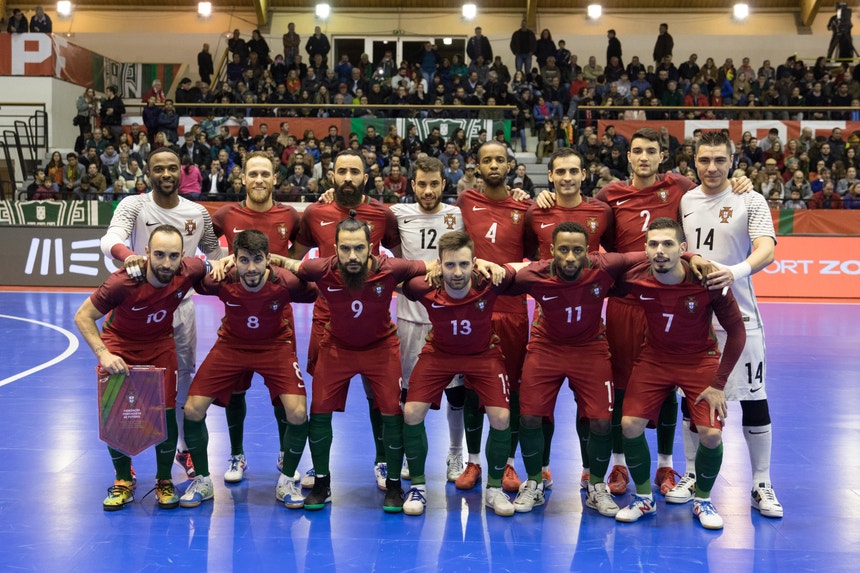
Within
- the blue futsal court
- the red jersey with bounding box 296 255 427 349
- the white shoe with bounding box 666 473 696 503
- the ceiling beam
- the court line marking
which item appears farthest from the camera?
the ceiling beam

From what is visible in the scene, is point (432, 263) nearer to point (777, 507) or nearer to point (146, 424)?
point (146, 424)

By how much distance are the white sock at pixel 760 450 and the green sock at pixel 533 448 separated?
1.40 m

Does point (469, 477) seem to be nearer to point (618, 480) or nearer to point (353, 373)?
point (618, 480)

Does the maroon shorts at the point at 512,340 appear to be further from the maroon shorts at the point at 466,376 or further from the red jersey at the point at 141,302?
the red jersey at the point at 141,302

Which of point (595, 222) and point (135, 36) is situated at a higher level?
point (135, 36)

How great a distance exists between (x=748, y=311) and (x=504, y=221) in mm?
1763

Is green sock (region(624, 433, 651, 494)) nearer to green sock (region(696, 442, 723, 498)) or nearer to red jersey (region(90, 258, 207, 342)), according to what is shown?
green sock (region(696, 442, 723, 498))

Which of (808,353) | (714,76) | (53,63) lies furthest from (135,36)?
(808,353)

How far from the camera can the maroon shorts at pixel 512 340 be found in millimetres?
6039

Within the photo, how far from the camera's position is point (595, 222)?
5.96 metres

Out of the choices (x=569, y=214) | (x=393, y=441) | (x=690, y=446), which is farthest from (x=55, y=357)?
(x=690, y=446)

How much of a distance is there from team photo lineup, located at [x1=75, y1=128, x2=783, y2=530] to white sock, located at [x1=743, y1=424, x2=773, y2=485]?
0.01 meters

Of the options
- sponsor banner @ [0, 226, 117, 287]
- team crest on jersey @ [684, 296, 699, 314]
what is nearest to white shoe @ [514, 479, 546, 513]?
team crest on jersey @ [684, 296, 699, 314]

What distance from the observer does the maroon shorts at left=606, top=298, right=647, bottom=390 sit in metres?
5.88
